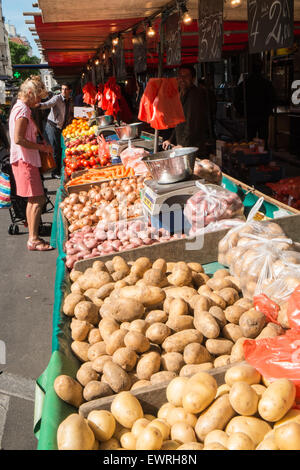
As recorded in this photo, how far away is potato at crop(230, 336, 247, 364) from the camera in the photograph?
6.01 ft

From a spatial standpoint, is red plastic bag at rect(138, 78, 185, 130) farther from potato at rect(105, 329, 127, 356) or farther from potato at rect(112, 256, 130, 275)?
potato at rect(105, 329, 127, 356)

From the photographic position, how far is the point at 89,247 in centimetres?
335

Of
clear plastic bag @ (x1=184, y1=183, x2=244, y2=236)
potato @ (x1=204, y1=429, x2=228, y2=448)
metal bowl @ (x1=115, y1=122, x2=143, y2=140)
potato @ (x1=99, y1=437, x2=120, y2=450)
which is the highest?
metal bowl @ (x1=115, y1=122, x2=143, y2=140)

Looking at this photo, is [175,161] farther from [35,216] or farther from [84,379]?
[35,216]

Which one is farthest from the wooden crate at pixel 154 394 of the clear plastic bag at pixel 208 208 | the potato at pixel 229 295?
the clear plastic bag at pixel 208 208

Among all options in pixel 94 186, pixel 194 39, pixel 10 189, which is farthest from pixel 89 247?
pixel 194 39

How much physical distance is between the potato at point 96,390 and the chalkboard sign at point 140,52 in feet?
17.3

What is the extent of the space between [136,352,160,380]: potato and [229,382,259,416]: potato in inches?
19.9

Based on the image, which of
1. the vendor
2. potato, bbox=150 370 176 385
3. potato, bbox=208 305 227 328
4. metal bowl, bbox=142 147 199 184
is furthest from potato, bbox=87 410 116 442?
the vendor

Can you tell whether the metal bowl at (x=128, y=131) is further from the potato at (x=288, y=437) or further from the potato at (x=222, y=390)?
the potato at (x=288, y=437)

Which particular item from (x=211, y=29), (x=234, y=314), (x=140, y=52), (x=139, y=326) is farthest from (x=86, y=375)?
(x=140, y=52)

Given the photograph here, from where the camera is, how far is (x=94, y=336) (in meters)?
2.19

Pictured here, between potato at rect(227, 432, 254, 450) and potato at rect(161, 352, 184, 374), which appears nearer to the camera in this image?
potato at rect(227, 432, 254, 450)

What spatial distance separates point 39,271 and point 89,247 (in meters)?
2.39
